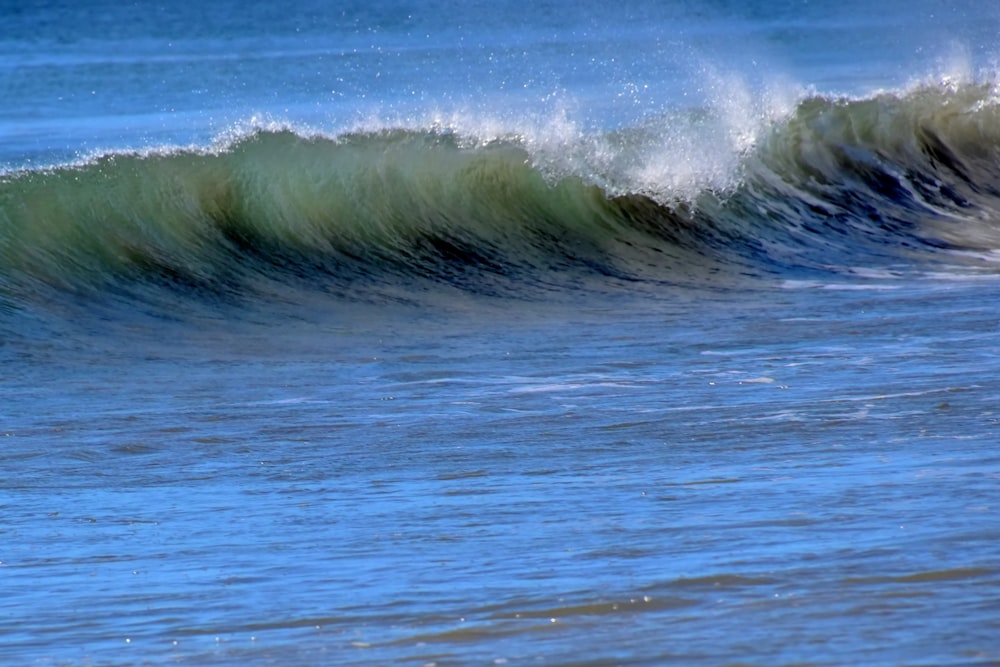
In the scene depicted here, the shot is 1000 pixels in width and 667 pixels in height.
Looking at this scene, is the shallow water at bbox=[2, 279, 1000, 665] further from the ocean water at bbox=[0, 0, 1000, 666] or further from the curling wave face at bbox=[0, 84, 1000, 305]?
the curling wave face at bbox=[0, 84, 1000, 305]

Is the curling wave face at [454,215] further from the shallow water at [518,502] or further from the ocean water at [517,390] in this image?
the shallow water at [518,502]

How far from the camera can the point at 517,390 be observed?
7.04 m

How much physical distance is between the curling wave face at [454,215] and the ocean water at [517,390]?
0.04 meters

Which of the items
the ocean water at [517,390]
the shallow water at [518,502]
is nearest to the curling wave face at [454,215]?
the ocean water at [517,390]

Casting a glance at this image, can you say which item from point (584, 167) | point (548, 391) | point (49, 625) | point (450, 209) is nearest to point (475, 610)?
point (49, 625)

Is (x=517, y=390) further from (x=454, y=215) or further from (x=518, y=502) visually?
(x=454, y=215)

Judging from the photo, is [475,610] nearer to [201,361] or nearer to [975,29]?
[201,361]

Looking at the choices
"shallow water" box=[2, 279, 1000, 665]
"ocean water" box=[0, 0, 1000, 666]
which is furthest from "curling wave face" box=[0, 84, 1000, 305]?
"shallow water" box=[2, 279, 1000, 665]

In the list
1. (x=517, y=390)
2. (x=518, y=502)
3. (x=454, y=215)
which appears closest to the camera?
(x=518, y=502)

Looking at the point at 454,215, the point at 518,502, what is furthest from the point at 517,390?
the point at 454,215

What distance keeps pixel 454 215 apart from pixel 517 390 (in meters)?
5.48

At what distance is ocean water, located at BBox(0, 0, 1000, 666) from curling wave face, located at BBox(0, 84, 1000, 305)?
0.04 metres

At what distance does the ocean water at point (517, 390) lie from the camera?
12.8ft

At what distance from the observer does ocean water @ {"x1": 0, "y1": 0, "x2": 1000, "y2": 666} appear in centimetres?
390
